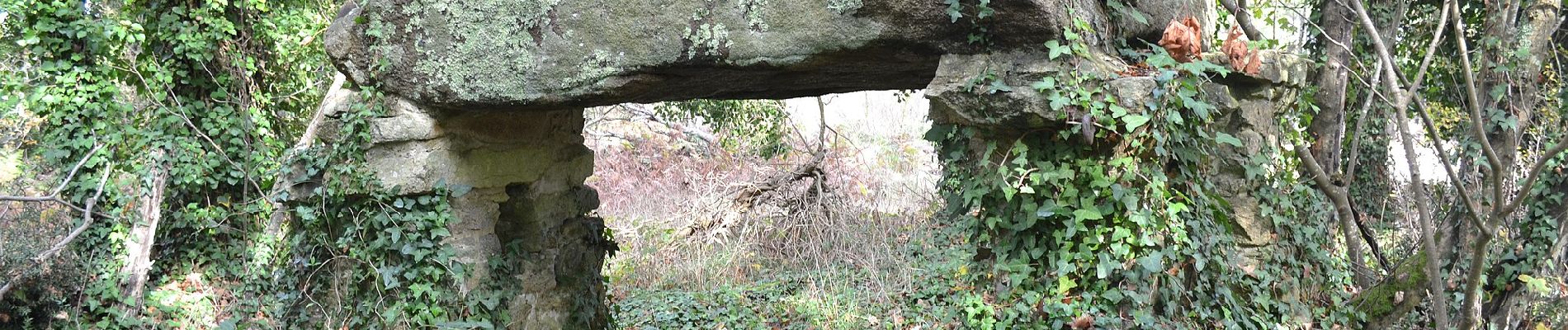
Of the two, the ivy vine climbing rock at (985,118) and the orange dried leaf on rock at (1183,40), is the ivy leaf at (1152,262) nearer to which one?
the ivy vine climbing rock at (985,118)

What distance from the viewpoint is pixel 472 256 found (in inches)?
167

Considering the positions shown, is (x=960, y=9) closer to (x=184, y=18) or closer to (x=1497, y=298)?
(x=1497, y=298)

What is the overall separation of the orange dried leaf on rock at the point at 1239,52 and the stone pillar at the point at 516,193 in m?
2.79

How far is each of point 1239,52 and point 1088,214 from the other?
95 cm

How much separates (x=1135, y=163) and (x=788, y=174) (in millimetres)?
5334

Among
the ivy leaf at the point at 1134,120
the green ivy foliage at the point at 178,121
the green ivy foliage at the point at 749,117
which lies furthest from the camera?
the green ivy foliage at the point at 749,117

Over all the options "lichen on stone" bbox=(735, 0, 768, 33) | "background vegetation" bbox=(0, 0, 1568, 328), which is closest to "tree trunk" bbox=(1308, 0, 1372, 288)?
"background vegetation" bbox=(0, 0, 1568, 328)

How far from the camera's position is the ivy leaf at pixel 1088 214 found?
299cm

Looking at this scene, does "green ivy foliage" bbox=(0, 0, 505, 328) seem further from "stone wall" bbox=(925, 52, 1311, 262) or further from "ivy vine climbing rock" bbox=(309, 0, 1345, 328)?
"stone wall" bbox=(925, 52, 1311, 262)

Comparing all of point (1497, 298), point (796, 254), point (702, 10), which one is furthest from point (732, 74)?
point (796, 254)

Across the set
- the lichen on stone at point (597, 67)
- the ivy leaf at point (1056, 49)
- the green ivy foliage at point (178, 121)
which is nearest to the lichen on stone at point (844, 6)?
the ivy leaf at point (1056, 49)

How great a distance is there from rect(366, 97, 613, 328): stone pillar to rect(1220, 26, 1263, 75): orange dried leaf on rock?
2.79 metres

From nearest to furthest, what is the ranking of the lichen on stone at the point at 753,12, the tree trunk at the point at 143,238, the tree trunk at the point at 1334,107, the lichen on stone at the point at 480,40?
the lichen on stone at the point at 753,12
the lichen on stone at the point at 480,40
the tree trunk at the point at 1334,107
the tree trunk at the point at 143,238

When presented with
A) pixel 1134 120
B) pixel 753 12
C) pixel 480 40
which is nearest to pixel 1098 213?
pixel 1134 120
